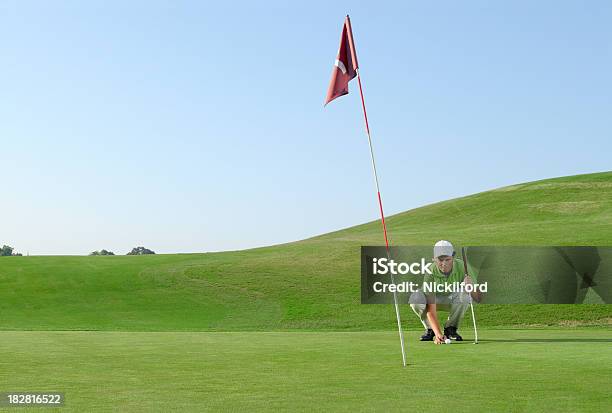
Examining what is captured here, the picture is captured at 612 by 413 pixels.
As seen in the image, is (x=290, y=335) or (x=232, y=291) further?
(x=232, y=291)

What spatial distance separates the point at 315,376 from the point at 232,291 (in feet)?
87.9

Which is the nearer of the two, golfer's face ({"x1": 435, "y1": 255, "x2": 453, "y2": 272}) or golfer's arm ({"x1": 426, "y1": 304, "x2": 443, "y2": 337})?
golfer's arm ({"x1": 426, "y1": 304, "x2": 443, "y2": 337})

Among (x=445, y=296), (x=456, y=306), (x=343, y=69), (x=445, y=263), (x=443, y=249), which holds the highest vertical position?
(x=343, y=69)

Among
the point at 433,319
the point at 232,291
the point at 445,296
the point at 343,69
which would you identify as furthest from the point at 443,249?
the point at 232,291

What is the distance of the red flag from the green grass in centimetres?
526

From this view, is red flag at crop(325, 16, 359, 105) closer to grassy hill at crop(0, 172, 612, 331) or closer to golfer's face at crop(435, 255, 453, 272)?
golfer's face at crop(435, 255, 453, 272)

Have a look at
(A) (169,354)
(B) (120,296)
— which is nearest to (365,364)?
(A) (169,354)

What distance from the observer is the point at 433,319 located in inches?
731

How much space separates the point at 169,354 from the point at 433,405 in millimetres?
7754

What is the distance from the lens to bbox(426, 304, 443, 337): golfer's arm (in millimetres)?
18297

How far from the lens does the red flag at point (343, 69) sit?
15641 millimetres

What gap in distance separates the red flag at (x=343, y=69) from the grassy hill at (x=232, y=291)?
52.4ft

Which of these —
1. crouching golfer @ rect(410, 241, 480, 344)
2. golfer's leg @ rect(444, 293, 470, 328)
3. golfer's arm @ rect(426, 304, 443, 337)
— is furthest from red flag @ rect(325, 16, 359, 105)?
golfer's leg @ rect(444, 293, 470, 328)

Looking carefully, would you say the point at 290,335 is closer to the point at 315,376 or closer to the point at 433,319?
the point at 433,319
